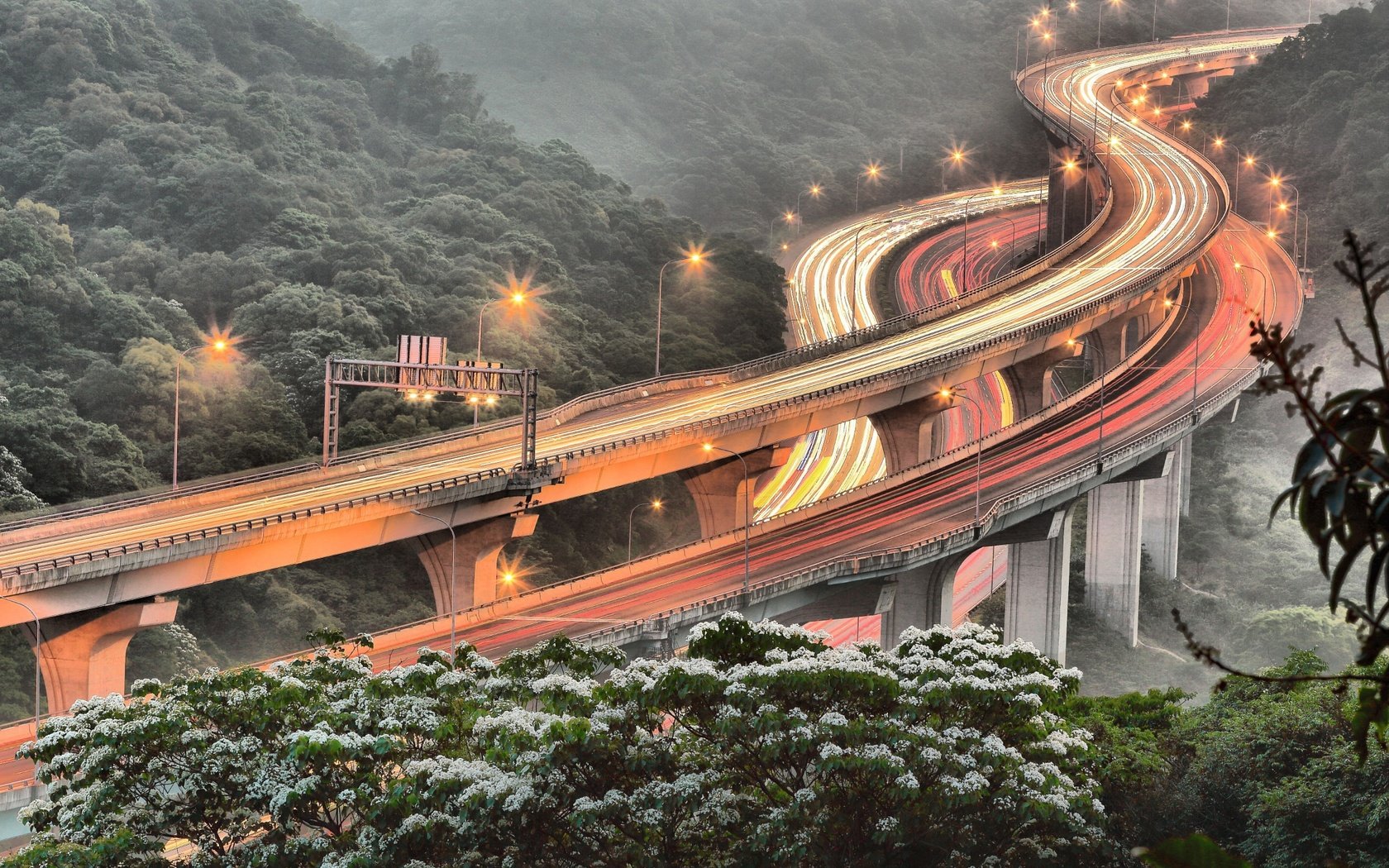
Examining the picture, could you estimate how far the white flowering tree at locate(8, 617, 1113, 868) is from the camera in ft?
111

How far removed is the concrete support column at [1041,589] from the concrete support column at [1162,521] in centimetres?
2864

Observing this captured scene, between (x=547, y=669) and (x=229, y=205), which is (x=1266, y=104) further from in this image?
(x=547, y=669)

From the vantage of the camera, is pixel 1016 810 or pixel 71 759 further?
pixel 71 759

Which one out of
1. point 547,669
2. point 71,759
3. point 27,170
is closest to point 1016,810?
point 547,669

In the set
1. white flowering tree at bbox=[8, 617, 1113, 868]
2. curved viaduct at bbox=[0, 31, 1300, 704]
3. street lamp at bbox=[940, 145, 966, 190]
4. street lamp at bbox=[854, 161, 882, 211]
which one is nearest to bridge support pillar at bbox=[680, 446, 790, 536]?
curved viaduct at bbox=[0, 31, 1300, 704]

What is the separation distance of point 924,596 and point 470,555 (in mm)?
24670

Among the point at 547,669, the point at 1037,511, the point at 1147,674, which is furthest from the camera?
the point at 1147,674

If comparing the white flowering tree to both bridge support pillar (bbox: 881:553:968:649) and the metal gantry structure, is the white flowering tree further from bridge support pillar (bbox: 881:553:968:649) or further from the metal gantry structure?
bridge support pillar (bbox: 881:553:968:649)

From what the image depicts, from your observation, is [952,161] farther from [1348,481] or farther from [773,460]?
[1348,481]

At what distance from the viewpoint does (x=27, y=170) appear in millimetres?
127625

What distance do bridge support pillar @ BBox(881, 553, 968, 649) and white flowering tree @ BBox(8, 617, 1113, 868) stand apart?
4624 centimetres

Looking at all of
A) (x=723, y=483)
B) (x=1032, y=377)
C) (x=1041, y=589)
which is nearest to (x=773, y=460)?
(x=723, y=483)

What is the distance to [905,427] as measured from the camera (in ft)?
335

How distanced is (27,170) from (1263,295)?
99.3 m
